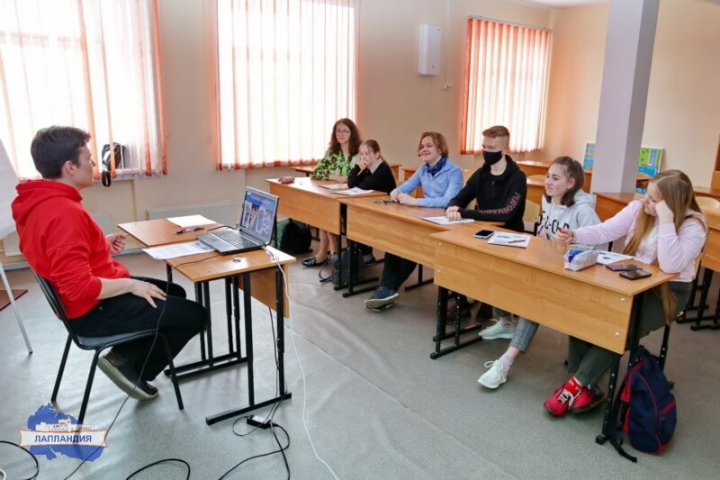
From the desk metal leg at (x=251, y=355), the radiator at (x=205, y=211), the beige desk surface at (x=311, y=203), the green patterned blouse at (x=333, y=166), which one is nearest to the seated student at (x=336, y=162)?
the green patterned blouse at (x=333, y=166)

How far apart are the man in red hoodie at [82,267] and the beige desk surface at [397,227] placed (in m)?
1.50

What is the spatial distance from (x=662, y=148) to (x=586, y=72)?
1624 mm

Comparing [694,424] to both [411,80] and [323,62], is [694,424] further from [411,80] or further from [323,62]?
[411,80]

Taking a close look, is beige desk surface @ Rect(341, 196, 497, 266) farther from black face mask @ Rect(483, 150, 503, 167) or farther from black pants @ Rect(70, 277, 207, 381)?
black pants @ Rect(70, 277, 207, 381)

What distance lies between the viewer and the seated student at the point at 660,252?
7.51 feet

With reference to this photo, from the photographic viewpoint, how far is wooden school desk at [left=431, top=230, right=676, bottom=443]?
85.0 inches

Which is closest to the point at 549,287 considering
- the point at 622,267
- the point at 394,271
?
the point at 622,267

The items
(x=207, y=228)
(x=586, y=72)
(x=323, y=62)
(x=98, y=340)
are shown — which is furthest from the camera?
(x=586, y=72)

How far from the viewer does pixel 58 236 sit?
1.92 meters

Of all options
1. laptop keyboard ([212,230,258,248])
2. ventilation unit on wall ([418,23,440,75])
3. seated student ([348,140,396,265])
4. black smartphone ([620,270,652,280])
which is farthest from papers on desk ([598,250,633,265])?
ventilation unit on wall ([418,23,440,75])

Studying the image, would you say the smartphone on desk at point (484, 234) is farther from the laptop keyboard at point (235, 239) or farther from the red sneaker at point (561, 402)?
the laptop keyboard at point (235, 239)

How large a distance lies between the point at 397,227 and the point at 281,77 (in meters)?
2.93

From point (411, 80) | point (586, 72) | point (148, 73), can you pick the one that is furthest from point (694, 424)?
point (586, 72)

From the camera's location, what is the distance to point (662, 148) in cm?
696
